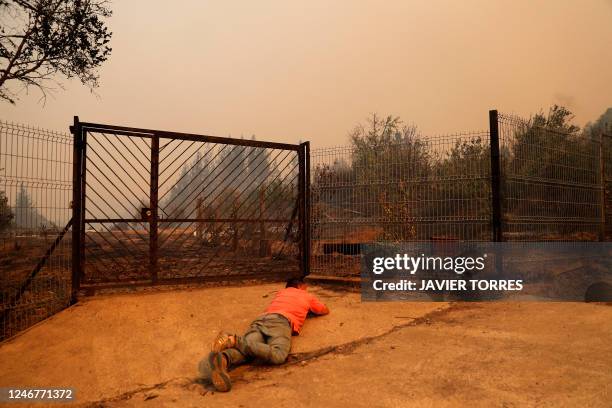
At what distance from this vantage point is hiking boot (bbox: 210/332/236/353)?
4.00 metres

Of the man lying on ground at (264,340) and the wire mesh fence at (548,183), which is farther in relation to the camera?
the wire mesh fence at (548,183)

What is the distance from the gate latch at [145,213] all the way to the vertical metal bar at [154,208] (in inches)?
1.2

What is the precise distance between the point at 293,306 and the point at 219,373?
58.8 inches

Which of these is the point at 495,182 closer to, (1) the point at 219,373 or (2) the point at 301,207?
(2) the point at 301,207

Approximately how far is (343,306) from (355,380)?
267cm

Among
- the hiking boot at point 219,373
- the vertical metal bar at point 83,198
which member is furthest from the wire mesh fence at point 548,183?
A: the vertical metal bar at point 83,198

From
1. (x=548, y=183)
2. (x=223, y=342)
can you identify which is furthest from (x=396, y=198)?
(x=223, y=342)

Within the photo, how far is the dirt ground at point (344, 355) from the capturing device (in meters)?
3.39

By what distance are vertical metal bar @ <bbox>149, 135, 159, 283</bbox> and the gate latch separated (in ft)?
0.10

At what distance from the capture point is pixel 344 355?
441cm

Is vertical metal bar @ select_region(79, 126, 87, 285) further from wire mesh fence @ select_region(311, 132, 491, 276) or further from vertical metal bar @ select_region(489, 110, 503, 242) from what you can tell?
vertical metal bar @ select_region(489, 110, 503, 242)

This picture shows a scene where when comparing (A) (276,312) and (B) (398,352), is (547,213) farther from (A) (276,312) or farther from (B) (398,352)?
(A) (276,312)

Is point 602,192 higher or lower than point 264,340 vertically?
higher

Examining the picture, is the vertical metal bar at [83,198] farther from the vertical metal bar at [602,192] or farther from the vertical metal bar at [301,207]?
the vertical metal bar at [602,192]
